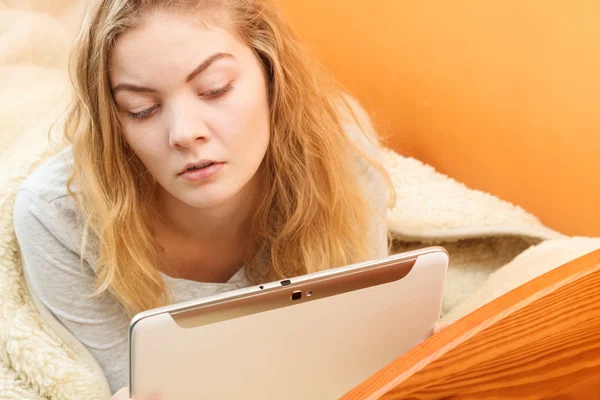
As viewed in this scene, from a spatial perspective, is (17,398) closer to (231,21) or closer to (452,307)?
(231,21)

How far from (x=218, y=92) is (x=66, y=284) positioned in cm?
36

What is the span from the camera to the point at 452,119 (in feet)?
4.56

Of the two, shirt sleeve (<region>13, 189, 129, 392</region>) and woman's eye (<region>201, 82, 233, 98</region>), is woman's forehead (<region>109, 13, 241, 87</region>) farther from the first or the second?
shirt sleeve (<region>13, 189, 129, 392</region>)

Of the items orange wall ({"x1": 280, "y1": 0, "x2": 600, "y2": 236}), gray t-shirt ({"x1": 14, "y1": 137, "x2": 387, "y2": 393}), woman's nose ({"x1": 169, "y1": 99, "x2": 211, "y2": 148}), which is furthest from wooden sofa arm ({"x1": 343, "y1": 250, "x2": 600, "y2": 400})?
orange wall ({"x1": 280, "y1": 0, "x2": 600, "y2": 236})

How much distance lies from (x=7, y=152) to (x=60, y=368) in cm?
39

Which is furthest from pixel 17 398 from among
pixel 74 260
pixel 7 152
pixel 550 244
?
pixel 550 244

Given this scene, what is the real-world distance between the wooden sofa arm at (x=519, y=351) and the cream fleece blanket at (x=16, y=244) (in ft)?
1.81

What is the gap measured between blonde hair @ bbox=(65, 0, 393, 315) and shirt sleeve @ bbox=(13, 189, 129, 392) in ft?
0.11

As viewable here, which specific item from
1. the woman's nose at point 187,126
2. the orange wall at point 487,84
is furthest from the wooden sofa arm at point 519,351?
Answer: the orange wall at point 487,84

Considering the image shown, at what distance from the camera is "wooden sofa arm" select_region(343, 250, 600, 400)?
52 cm

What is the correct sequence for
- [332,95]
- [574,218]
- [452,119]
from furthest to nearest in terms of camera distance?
[452,119] < [574,218] < [332,95]

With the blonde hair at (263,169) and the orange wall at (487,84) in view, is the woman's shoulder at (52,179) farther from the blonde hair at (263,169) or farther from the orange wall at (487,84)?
the orange wall at (487,84)

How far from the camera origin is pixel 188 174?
802 mm

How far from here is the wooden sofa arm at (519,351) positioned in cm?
52
